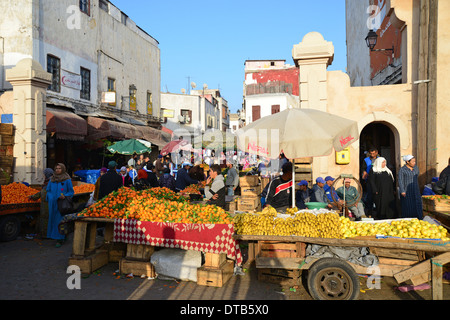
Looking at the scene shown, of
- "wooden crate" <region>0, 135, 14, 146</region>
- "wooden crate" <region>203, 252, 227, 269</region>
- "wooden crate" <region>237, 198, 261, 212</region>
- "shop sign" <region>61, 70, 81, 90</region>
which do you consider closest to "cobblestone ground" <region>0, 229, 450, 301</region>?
"wooden crate" <region>203, 252, 227, 269</region>

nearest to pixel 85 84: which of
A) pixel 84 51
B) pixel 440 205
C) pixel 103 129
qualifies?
pixel 84 51

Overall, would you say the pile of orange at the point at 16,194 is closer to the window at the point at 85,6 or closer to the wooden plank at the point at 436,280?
the wooden plank at the point at 436,280

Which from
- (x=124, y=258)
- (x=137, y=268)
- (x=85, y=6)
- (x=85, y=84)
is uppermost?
(x=85, y=6)

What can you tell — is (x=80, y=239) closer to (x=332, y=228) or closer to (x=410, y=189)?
(x=332, y=228)

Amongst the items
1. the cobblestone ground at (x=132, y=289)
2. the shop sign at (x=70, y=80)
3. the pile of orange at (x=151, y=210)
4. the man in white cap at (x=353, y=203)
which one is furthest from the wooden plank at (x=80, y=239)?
the shop sign at (x=70, y=80)

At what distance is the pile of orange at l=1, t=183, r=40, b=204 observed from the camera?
27.7ft

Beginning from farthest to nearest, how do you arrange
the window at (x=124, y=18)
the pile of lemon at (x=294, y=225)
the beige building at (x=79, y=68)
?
the window at (x=124, y=18), the beige building at (x=79, y=68), the pile of lemon at (x=294, y=225)

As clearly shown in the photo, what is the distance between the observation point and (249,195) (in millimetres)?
10664

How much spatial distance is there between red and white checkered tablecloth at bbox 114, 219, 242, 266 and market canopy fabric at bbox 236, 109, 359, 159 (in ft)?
5.63

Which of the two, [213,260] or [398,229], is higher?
[398,229]

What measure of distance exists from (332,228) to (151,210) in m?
3.13

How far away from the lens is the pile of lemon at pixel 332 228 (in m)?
4.64
